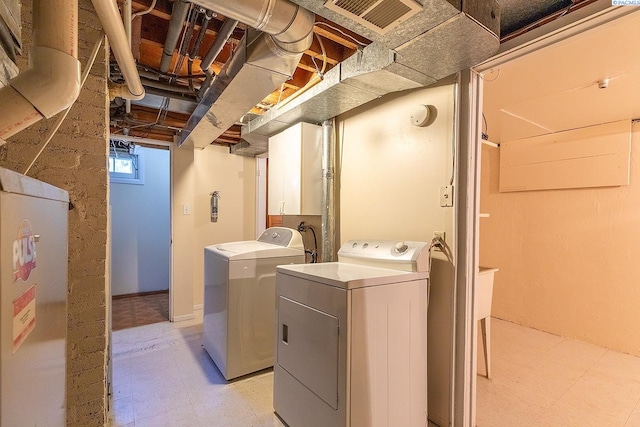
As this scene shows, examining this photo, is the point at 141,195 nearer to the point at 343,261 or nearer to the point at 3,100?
the point at 343,261

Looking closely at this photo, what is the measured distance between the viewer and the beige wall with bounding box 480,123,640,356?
2.76m

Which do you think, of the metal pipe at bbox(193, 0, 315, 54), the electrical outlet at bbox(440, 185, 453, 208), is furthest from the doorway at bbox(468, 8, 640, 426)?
the metal pipe at bbox(193, 0, 315, 54)

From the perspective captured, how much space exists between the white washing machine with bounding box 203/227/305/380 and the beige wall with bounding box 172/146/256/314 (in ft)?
4.06

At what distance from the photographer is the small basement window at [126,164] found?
4.36 m

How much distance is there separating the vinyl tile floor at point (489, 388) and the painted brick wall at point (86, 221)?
608 millimetres

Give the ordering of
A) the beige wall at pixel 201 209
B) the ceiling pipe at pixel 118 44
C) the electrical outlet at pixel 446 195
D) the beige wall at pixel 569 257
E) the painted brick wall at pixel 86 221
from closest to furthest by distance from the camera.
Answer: the ceiling pipe at pixel 118 44 < the painted brick wall at pixel 86 221 < the electrical outlet at pixel 446 195 < the beige wall at pixel 569 257 < the beige wall at pixel 201 209

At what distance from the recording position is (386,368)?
5.00ft

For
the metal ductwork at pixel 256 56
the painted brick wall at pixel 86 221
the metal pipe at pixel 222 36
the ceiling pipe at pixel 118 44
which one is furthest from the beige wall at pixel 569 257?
the painted brick wall at pixel 86 221

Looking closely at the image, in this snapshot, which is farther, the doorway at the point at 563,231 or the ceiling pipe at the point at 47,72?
the doorway at the point at 563,231

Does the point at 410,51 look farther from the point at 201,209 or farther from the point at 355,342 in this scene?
the point at 201,209

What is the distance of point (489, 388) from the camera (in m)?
2.20

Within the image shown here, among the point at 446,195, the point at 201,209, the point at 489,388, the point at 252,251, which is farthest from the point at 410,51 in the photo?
the point at 201,209

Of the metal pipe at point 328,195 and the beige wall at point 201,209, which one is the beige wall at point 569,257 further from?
the beige wall at point 201,209

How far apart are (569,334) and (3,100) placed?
14.5ft
